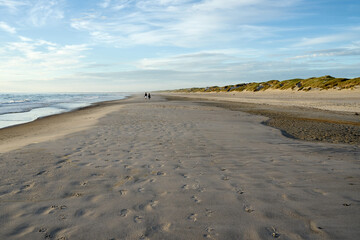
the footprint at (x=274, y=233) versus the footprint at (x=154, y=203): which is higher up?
the footprint at (x=154, y=203)

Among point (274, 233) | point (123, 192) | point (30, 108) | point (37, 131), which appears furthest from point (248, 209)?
point (30, 108)

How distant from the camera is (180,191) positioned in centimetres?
471

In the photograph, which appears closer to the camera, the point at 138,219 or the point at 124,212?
the point at 138,219

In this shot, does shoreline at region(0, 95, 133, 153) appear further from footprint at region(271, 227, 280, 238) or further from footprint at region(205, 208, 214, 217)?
footprint at region(271, 227, 280, 238)

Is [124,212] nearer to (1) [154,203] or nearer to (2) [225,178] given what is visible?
(1) [154,203]

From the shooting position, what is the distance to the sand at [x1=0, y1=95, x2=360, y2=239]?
3.42 metres

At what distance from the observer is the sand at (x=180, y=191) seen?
11.2 feet

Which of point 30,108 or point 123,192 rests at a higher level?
point 30,108

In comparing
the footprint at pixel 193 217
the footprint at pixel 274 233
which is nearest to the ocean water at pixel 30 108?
the footprint at pixel 193 217

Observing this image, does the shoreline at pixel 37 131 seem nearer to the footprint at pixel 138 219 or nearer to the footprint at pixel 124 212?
the footprint at pixel 124 212

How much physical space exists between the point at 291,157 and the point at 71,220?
6169mm

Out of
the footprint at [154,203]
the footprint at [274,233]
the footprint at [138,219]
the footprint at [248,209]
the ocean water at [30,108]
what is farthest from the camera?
the ocean water at [30,108]

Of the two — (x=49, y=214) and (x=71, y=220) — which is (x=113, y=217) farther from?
(x=49, y=214)

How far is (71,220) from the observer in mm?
3672
